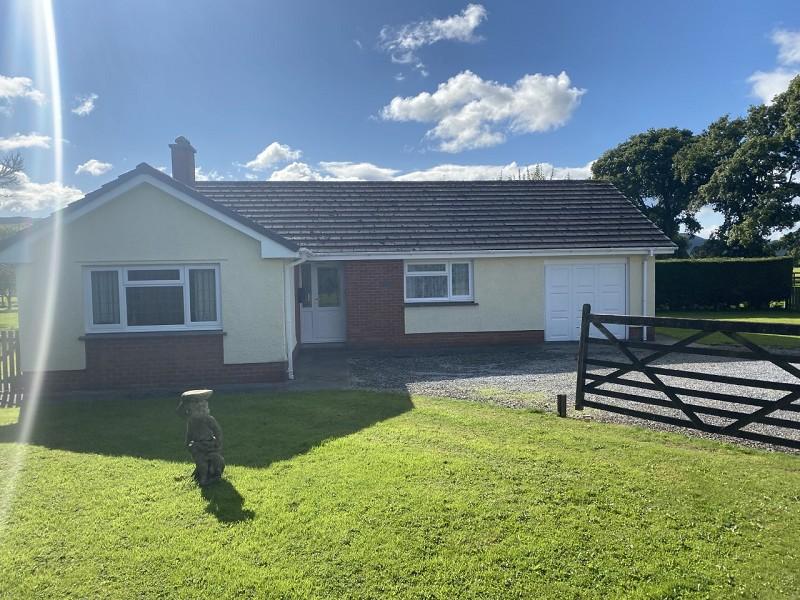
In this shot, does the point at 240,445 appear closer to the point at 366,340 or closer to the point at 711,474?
the point at 711,474

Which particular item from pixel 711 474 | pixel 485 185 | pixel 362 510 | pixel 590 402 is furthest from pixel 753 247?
pixel 362 510

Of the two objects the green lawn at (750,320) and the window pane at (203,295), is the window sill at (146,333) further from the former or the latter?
the green lawn at (750,320)

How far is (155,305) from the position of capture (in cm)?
1023

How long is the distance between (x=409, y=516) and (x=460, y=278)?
36.9 ft

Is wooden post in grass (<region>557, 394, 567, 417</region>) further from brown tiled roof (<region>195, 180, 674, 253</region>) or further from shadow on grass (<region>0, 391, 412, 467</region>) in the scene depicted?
brown tiled roof (<region>195, 180, 674, 253</region>)

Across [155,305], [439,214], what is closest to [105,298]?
[155,305]

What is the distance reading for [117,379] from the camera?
1016cm

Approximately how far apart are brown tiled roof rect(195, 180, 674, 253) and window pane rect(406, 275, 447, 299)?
909 millimetres

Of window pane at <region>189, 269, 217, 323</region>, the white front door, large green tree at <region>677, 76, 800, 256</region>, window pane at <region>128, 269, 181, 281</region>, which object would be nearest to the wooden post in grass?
window pane at <region>189, 269, 217, 323</region>

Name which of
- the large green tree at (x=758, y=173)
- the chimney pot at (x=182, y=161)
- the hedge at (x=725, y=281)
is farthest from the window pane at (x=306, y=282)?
the large green tree at (x=758, y=173)

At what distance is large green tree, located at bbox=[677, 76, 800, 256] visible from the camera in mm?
31750

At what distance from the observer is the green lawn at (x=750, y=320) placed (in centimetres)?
1516

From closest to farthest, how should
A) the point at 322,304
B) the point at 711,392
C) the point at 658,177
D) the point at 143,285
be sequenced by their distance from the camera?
the point at 711,392, the point at 143,285, the point at 322,304, the point at 658,177

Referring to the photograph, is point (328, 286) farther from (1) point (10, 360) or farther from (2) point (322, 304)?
(1) point (10, 360)
